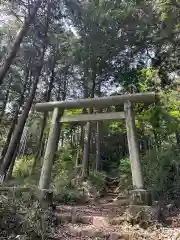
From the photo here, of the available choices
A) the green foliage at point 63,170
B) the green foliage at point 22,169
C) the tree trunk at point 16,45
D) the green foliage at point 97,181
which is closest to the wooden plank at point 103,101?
the tree trunk at point 16,45

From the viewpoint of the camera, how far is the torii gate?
6.02m

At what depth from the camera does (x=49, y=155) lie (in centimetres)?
690

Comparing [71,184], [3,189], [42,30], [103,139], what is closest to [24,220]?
[3,189]

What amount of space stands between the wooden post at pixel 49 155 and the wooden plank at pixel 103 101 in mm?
321

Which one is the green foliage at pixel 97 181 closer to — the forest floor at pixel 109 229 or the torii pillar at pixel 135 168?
the forest floor at pixel 109 229

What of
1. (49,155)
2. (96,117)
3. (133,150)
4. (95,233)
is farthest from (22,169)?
(95,233)

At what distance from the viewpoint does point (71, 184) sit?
9992 millimetres

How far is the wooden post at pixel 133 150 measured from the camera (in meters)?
5.82

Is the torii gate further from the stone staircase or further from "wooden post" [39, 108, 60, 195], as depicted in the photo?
the stone staircase

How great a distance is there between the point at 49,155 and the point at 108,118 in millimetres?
1928

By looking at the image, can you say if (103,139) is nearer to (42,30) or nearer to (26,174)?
(26,174)

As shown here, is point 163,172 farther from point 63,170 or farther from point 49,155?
point 63,170

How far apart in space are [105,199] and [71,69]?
8.37 meters

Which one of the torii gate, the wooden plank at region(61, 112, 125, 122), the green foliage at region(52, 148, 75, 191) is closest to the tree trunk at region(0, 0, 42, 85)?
the torii gate
